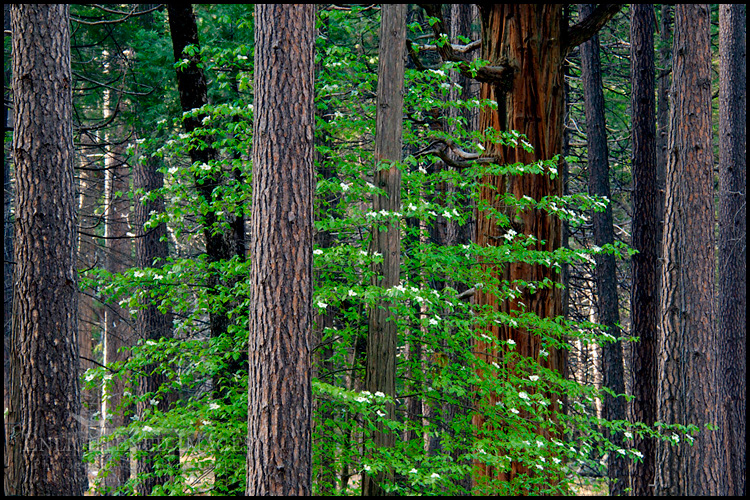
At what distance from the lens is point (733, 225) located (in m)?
12.1

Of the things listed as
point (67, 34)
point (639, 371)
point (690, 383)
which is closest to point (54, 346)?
point (67, 34)

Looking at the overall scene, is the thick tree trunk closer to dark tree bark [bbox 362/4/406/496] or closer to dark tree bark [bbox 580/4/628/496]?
dark tree bark [bbox 362/4/406/496]

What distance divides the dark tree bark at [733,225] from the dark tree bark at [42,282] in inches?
464

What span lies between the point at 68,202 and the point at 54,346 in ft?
4.31

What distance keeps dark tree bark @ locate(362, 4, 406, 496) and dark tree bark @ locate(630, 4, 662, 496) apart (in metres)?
6.02

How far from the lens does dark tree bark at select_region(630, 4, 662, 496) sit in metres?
10.7

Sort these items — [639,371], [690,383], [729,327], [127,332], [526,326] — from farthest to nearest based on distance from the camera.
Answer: [127,332] → [729,327] → [639,371] → [690,383] → [526,326]

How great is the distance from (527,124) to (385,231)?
215 cm

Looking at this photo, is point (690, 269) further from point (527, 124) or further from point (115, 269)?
point (115, 269)

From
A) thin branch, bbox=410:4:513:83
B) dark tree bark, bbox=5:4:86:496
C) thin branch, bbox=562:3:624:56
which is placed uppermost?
thin branch, bbox=562:3:624:56

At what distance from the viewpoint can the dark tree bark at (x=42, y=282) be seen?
17.2 ft

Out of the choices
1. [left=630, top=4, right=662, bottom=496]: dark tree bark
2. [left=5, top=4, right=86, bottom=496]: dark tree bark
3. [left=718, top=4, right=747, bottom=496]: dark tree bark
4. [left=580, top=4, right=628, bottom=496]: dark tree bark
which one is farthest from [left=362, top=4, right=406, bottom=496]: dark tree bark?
[left=718, top=4, right=747, bottom=496]: dark tree bark

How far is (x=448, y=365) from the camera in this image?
21.6ft

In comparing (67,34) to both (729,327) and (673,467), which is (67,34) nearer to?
(673,467)
